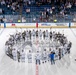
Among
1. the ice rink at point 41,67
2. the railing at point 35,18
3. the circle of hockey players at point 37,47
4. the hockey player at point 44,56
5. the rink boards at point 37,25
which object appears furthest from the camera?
the rink boards at point 37,25

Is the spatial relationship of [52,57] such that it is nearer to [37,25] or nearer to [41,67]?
[41,67]

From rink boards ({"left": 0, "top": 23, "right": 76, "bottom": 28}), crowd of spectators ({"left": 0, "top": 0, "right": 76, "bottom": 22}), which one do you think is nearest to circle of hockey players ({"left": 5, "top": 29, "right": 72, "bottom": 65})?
rink boards ({"left": 0, "top": 23, "right": 76, "bottom": 28})

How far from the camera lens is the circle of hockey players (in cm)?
1165

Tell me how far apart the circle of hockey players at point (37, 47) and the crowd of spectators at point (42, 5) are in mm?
6248

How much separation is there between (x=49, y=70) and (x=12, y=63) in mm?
2147

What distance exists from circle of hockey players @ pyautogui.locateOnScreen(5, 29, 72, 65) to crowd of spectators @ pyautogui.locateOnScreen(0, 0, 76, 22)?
6.25m

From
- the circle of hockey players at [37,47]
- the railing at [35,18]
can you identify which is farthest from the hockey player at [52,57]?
the railing at [35,18]

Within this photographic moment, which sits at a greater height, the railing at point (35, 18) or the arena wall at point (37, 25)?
the railing at point (35, 18)

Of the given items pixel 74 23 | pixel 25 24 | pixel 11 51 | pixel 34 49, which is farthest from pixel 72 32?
pixel 11 51

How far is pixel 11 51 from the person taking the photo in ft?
40.3

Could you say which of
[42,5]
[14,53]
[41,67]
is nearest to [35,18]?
[42,5]

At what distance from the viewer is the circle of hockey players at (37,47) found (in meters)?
11.6

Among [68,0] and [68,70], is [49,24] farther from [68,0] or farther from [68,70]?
[68,70]

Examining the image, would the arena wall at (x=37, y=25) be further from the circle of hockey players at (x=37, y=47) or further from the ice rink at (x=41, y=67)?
the ice rink at (x=41, y=67)
